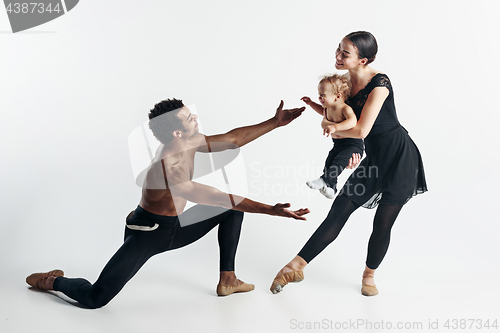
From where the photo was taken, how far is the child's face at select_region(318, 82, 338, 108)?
366cm

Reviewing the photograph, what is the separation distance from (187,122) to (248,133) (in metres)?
0.44

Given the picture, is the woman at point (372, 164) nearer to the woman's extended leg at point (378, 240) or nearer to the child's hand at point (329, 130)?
the woman's extended leg at point (378, 240)

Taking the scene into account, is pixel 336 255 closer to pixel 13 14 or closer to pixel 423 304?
pixel 423 304

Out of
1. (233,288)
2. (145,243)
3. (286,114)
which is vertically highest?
(286,114)

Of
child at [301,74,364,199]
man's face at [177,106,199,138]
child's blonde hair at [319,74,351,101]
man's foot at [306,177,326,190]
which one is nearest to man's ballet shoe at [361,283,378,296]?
child at [301,74,364,199]

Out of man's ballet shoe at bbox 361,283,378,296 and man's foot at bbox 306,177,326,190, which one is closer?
man's foot at bbox 306,177,326,190

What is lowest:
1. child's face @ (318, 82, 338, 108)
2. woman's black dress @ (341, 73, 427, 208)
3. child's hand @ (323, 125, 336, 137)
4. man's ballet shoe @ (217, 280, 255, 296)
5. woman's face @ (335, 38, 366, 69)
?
man's ballet shoe @ (217, 280, 255, 296)

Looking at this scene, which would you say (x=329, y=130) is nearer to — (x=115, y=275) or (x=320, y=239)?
(x=320, y=239)

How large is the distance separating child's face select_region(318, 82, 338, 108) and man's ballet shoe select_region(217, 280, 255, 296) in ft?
4.61

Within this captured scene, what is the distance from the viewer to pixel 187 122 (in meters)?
3.69

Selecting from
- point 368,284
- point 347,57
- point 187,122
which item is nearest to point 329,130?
point 347,57

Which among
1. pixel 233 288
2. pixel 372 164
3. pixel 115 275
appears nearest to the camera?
pixel 115 275

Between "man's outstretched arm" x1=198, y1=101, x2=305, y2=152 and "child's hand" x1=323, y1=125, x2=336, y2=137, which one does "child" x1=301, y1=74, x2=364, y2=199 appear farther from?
"man's outstretched arm" x1=198, y1=101, x2=305, y2=152

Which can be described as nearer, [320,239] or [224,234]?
[320,239]
